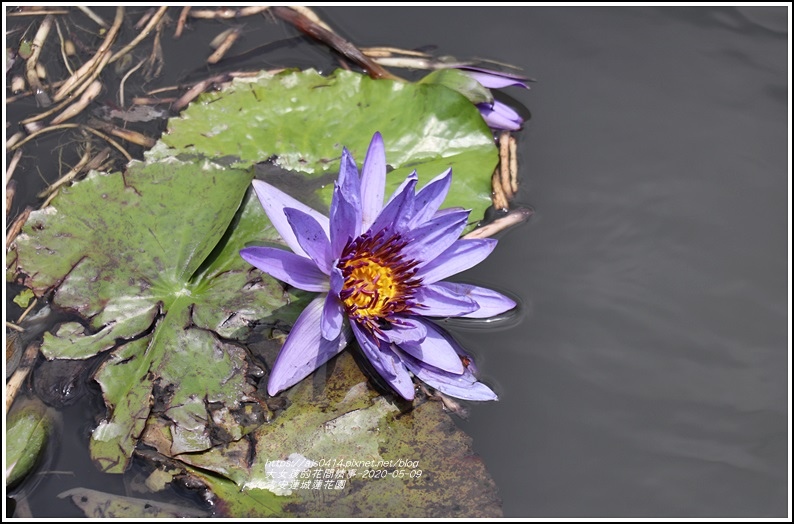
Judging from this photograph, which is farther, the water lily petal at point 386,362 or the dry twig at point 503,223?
the dry twig at point 503,223

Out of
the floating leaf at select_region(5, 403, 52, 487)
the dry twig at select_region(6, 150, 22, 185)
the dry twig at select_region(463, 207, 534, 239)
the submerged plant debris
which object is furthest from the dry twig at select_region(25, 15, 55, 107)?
the dry twig at select_region(463, 207, 534, 239)

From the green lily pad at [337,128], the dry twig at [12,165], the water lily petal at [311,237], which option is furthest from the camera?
the dry twig at [12,165]

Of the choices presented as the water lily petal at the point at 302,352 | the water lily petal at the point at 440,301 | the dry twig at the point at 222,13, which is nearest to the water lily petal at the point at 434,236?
the water lily petal at the point at 440,301

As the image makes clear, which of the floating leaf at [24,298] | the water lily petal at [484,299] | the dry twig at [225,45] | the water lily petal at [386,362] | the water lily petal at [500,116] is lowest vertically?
the floating leaf at [24,298]

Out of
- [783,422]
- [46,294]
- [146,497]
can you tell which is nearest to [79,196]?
[46,294]

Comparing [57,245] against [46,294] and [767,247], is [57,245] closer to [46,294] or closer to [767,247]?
[46,294]

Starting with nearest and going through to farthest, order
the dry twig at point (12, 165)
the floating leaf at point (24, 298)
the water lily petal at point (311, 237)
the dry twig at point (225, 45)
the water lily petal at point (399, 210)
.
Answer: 1. the water lily petal at point (311, 237)
2. the water lily petal at point (399, 210)
3. the floating leaf at point (24, 298)
4. the dry twig at point (12, 165)
5. the dry twig at point (225, 45)

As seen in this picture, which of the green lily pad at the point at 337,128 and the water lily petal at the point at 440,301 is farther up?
the green lily pad at the point at 337,128

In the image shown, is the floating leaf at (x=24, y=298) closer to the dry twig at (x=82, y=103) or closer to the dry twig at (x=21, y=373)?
the dry twig at (x=21, y=373)
